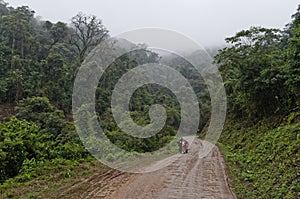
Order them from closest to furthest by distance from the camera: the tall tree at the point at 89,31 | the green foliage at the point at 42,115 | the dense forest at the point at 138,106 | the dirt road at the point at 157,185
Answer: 1. the dirt road at the point at 157,185
2. the dense forest at the point at 138,106
3. the green foliage at the point at 42,115
4. the tall tree at the point at 89,31

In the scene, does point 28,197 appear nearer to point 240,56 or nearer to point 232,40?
point 240,56

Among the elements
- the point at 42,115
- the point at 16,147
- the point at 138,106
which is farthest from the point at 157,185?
the point at 138,106

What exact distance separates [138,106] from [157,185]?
87.8ft

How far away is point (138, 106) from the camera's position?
35656 millimetres

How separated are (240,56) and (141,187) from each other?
1327cm

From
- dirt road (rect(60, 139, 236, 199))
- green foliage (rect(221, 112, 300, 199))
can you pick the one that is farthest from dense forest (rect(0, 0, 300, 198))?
→ dirt road (rect(60, 139, 236, 199))

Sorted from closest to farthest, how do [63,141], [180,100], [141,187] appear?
[141,187] < [63,141] < [180,100]

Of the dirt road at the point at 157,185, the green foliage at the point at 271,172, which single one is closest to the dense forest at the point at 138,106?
the green foliage at the point at 271,172

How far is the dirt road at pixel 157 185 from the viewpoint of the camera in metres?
7.79

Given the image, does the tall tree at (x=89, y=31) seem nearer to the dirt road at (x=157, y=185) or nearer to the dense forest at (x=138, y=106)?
the dense forest at (x=138, y=106)

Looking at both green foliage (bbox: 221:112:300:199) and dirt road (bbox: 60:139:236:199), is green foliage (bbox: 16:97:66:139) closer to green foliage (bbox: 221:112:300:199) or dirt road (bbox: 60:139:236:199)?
dirt road (bbox: 60:139:236:199)

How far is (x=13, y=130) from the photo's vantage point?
14094 mm

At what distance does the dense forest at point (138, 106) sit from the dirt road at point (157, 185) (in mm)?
786

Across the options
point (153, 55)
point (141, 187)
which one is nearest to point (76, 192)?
point (141, 187)
